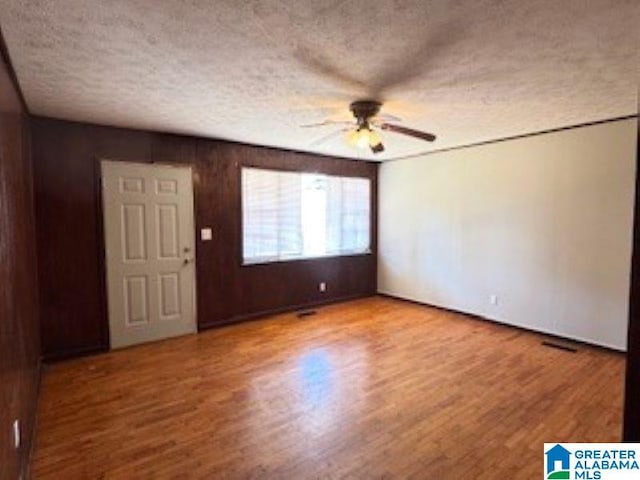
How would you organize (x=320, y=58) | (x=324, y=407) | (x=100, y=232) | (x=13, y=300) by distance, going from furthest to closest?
(x=100, y=232) → (x=324, y=407) → (x=320, y=58) → (x=13, y=300)

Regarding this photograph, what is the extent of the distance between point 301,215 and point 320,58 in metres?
3.16

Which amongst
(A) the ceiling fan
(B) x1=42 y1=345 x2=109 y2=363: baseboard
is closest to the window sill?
(B) x1=42 y1=345 x2=109 y2=363: baseboard

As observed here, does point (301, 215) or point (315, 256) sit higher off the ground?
point (301, 215)

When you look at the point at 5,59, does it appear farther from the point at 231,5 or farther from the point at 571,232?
the point at 571,232

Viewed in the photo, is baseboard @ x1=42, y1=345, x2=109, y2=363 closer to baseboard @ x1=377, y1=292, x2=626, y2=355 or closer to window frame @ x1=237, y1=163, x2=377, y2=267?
window frame @ x1=237, y1=163, x2=377, y2=267

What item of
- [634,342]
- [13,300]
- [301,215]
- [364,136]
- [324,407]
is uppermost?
[364,136]

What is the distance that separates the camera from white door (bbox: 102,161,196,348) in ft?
12.3

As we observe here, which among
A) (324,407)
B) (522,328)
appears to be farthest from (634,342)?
(522,328)

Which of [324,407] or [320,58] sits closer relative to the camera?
[320,58]

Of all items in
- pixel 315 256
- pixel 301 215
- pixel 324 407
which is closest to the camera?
pixel 324 407

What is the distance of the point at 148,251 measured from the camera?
13.0ft

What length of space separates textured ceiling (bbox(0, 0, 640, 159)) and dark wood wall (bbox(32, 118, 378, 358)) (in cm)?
38

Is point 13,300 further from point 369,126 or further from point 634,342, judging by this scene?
point 369,126

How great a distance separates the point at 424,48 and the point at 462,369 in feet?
8.55
